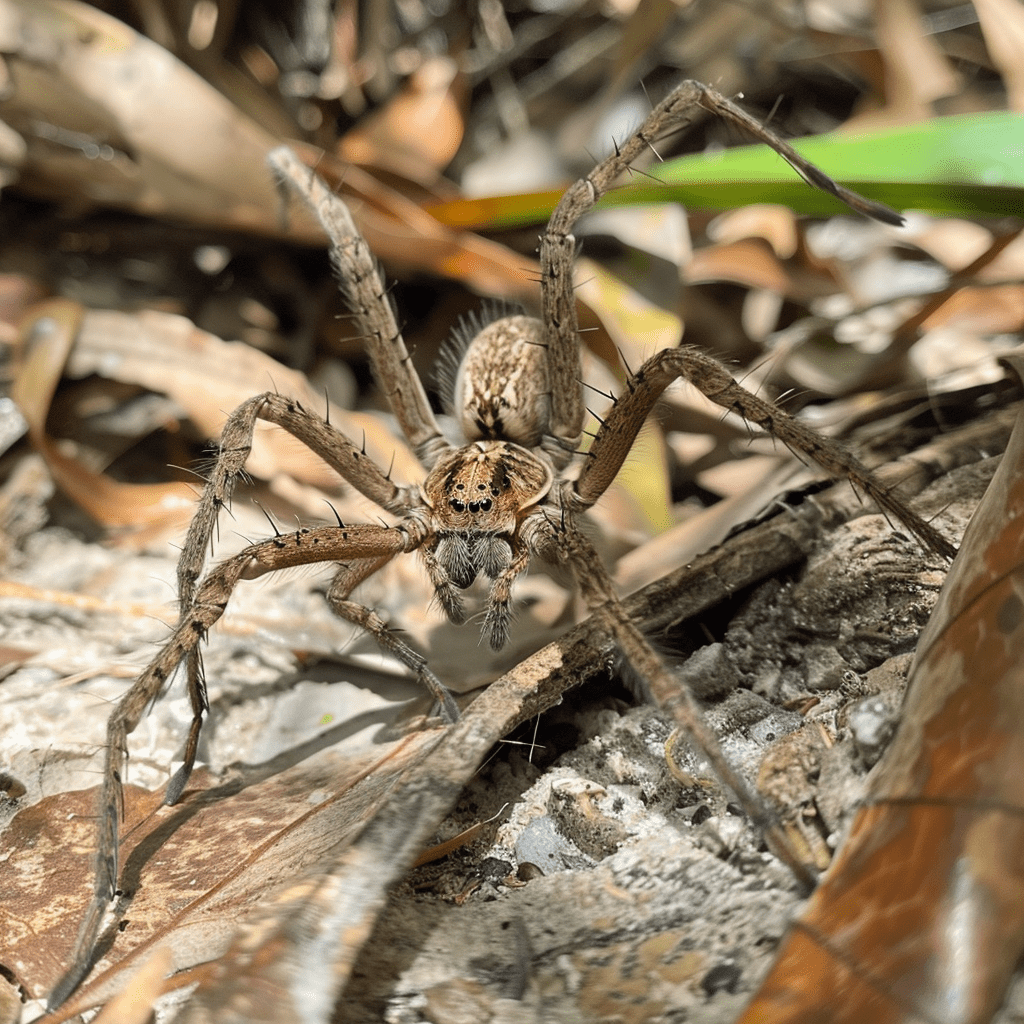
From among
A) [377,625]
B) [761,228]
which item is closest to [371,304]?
[377,625]

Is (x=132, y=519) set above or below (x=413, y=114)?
below

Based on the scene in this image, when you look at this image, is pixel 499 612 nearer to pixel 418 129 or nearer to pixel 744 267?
pixel 744 267

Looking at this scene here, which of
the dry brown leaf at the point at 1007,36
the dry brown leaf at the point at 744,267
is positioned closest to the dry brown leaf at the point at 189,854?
the dry brown leaf at the point at 744,267

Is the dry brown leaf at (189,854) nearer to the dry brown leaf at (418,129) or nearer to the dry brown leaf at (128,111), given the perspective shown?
the dry brown leaf at (128,111)

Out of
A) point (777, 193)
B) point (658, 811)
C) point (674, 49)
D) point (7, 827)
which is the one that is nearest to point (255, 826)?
point (7, 827)

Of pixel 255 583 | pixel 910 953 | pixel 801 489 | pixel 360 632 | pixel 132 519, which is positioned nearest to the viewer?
pixel 910 953

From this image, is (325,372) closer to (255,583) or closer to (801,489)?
(255,583)
